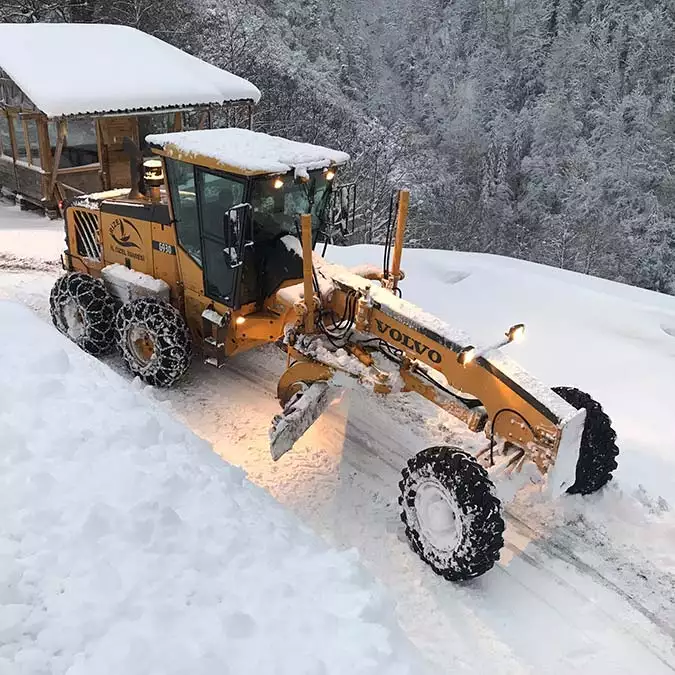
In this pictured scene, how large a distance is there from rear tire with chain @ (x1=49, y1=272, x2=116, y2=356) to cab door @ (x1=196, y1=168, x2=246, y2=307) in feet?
5.48

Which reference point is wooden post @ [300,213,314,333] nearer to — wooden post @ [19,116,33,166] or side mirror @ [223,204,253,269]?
Result: side mirror @ [223,204,253,269]

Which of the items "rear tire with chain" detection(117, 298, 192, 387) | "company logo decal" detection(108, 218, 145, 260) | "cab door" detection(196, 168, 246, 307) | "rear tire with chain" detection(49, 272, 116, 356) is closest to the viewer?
"cab door" detection(196, 168, 246, 307)

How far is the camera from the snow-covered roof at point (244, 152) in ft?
20.0

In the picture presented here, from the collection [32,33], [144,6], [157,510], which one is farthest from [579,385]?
[144,6]

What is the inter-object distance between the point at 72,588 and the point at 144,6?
23.4 meters

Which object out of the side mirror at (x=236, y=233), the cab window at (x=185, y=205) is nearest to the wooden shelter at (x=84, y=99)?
the cab window at (x=185, y=205)

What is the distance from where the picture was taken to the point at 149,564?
12.2 feet

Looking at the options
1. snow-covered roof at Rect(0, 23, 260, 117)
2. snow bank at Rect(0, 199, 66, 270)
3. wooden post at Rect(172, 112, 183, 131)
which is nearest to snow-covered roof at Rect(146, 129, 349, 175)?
snow bank at Rect(0, 199, 66, 270)

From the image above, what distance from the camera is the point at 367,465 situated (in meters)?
6.52

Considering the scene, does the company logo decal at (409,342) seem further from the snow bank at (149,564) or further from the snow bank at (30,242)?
the snow bank at (30,242)

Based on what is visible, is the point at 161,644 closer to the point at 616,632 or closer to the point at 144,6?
the point at 616,632

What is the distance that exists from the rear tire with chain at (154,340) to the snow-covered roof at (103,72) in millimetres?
7524

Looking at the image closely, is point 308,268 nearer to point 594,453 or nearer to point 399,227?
point 399,227

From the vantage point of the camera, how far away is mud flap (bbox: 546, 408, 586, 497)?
16.4 ft
